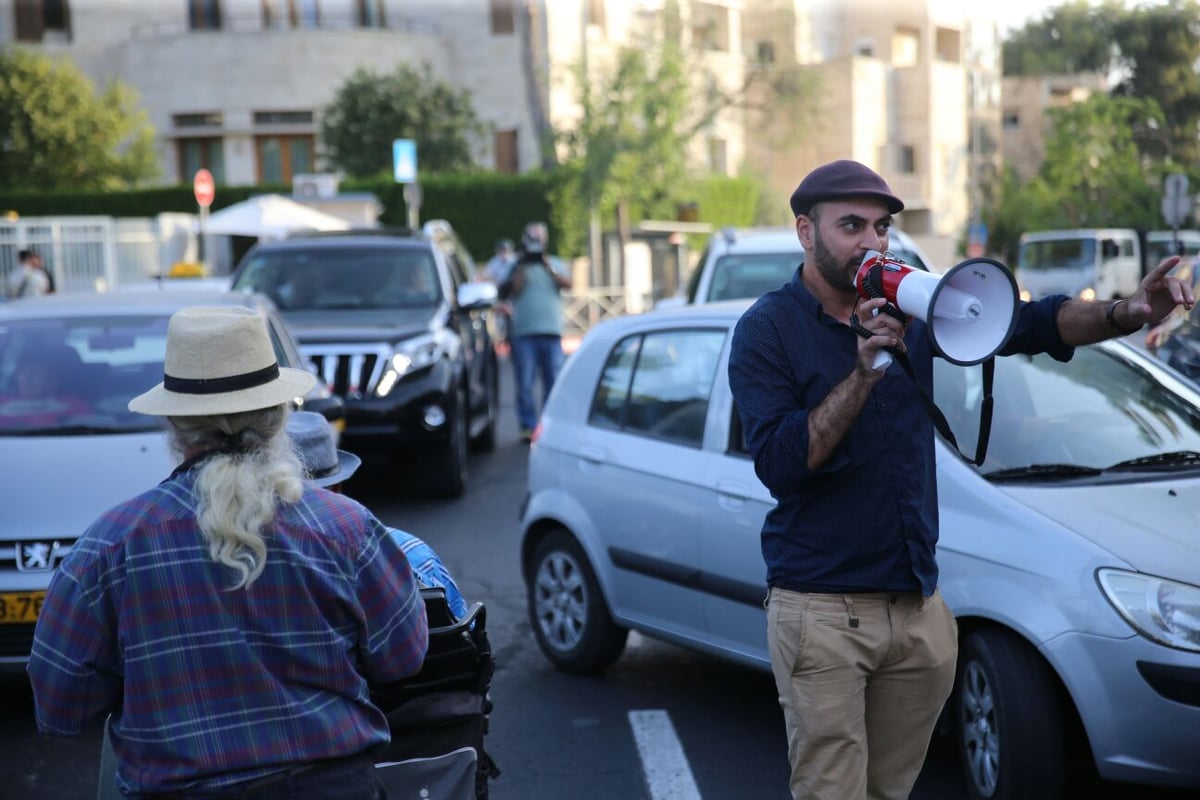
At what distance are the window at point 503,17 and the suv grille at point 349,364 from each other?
115 ft

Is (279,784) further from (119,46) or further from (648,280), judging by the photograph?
(119,46)

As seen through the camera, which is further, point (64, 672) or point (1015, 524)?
point (1015, 524)

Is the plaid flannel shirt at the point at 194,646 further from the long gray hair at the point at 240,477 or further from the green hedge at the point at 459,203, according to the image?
the green hedge at the point at 459,203

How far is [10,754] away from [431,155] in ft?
118

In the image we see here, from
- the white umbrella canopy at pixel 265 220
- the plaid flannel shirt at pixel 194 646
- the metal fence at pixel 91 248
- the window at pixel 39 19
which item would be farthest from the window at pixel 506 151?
the plaid flannel shirt at pixel 194 646

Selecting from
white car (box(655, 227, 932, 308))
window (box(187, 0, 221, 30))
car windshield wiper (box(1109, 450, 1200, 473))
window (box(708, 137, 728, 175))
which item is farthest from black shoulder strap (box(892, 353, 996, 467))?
window (box(708, 137, 728, 175))

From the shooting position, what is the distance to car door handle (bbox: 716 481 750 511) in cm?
507

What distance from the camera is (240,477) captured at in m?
2.42

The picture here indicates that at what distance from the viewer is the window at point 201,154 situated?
143 feet

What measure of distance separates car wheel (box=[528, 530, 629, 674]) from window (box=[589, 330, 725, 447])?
59 cm

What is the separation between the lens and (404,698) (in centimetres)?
297

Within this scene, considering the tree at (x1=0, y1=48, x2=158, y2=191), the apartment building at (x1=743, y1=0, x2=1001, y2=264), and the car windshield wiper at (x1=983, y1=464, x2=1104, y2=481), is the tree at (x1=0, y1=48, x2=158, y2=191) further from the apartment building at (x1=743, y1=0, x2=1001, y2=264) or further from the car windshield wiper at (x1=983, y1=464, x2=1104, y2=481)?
the car windshield wiper at (x1=983, y1=464, x2=1104, y2=481)

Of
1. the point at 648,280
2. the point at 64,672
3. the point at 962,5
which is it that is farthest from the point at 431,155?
the point at 64,672

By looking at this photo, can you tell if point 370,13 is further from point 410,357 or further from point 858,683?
point 858,683
